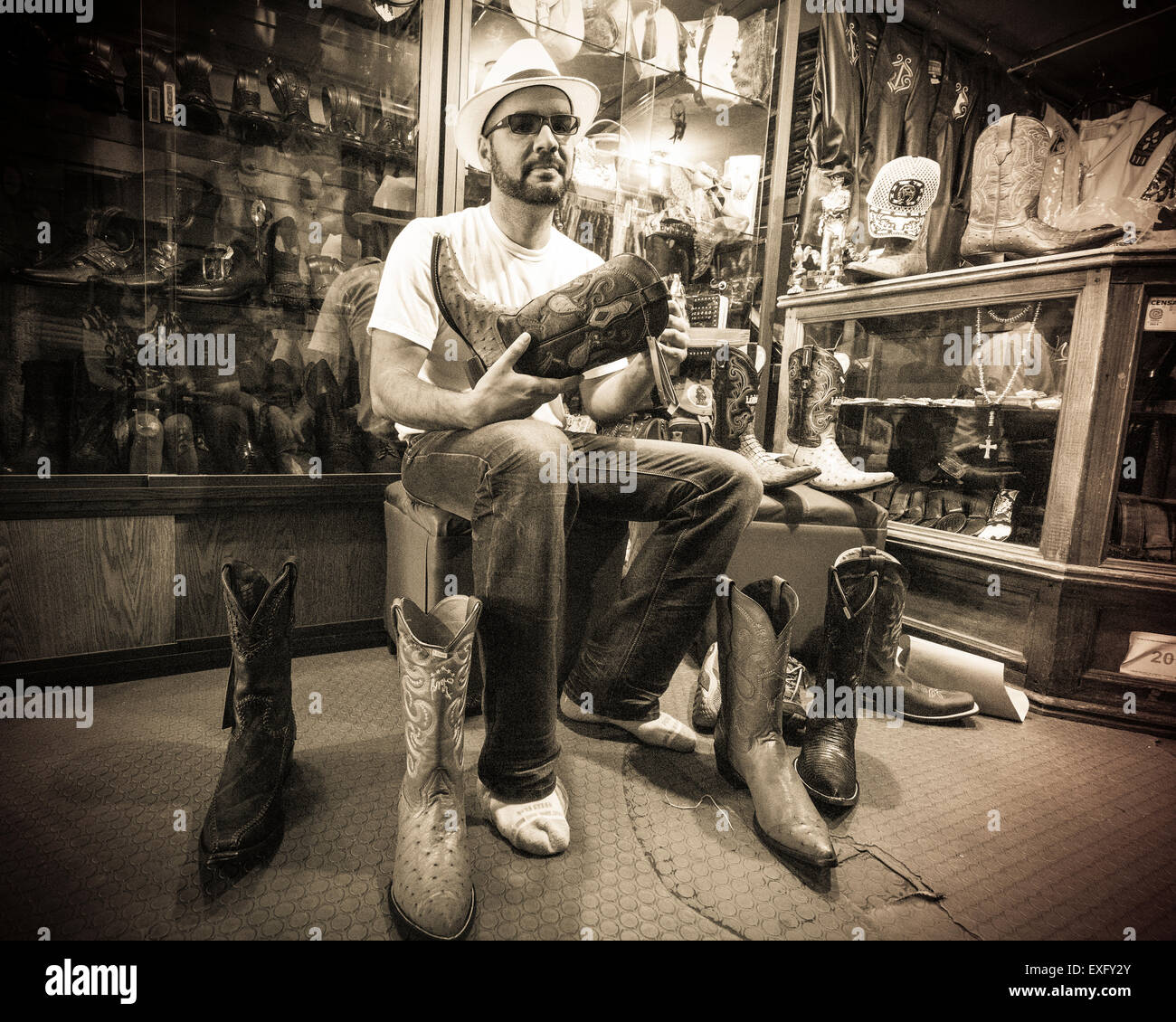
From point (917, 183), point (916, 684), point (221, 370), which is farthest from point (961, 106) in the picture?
point (221, 370)

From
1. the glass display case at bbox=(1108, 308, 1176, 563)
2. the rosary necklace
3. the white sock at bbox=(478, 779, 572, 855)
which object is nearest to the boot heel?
the white sock at bbox=(478, 779, 572, 855)

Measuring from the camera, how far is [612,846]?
1.07 m

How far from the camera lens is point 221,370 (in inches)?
74.9

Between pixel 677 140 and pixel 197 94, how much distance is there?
5.81 feet

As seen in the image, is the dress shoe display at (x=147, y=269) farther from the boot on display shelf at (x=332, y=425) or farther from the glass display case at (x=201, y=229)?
the boot on display shelf at (x=332, y=425)

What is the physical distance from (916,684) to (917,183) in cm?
193

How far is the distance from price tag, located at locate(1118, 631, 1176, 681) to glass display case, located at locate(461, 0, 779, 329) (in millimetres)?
1837

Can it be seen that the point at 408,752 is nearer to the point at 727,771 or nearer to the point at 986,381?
the point at 727,771

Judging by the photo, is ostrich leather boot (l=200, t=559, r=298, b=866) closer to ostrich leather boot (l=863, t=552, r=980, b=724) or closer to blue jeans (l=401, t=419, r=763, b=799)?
blue jeans (l=401, t=419, r=763, b=799)

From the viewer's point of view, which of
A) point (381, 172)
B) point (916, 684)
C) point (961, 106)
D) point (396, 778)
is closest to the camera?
point (396, 778)

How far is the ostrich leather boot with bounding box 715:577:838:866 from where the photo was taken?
1066 millimetres

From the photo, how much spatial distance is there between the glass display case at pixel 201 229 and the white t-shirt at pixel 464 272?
73 cm

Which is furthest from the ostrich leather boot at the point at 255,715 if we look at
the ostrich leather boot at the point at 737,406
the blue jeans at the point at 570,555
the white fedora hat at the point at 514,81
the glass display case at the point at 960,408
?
the glass display case at the point at 960,408
